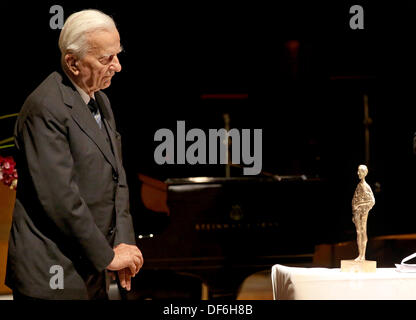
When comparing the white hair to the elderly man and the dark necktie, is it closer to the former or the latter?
the elderly man

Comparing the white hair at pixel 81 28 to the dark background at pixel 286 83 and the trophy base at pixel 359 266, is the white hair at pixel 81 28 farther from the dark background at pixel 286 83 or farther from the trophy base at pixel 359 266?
the dark background at pixel 286 83

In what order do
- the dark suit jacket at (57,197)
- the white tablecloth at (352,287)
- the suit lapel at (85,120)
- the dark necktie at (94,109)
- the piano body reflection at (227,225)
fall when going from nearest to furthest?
the dark suit jacket at (57,197) < the suit lapel at (85,120) < the dark necktie at (94,109) < the white tablecloth at (352,287) < the piano body reflection at (227,225)

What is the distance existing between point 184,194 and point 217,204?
0.21 metres

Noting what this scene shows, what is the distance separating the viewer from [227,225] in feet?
15.2

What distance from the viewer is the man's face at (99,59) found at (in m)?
2.41

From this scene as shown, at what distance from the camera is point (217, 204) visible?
4637mm

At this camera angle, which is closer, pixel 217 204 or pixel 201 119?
pixel 217 204

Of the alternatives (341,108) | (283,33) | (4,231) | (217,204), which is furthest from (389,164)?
(4,231)

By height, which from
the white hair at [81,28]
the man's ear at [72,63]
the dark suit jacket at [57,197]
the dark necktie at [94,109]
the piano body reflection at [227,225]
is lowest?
the piano body reflection at [227,225]

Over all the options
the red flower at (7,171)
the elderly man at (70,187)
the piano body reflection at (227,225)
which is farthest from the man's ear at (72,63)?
the piano body reflection at (227,225)

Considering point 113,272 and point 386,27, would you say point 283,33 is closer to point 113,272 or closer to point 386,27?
point 386,27

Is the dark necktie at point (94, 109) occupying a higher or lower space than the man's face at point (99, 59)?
lower

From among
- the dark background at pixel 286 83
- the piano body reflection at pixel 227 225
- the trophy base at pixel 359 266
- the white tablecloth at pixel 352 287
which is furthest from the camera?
the dark background at pixel 286 83

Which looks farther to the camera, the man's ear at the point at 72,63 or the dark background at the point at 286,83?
the dark background at the point at 286,83
